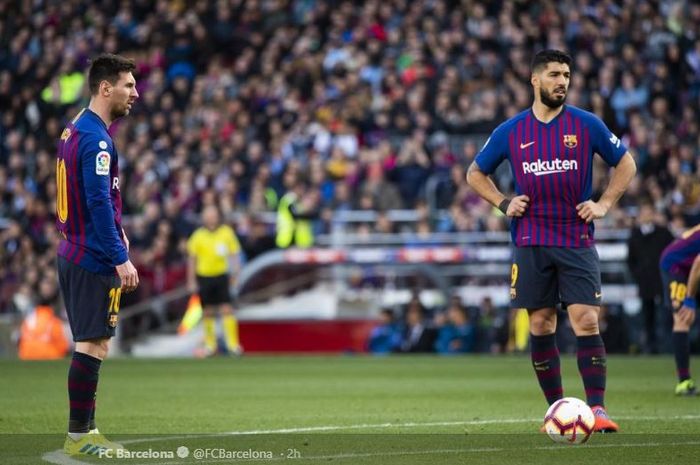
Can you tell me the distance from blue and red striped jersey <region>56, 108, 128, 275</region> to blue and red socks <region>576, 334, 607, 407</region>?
293cm

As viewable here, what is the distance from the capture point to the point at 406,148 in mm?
23641

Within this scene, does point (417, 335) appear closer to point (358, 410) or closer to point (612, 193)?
point (358, 410)

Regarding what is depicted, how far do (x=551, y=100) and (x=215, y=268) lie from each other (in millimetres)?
12621

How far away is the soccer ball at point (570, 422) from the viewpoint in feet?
25.5

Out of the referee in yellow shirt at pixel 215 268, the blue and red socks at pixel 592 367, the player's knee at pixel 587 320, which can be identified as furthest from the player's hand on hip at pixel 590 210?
the referee in yellow shirt at pixel 215 268

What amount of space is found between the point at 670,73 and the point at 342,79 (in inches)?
242

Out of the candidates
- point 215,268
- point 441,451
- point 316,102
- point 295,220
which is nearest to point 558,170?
point 441,451

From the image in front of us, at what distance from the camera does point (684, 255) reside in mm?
11680

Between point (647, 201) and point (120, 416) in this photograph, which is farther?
point (647, 201)

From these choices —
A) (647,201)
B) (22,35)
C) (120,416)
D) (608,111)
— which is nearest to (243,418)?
(120,416)

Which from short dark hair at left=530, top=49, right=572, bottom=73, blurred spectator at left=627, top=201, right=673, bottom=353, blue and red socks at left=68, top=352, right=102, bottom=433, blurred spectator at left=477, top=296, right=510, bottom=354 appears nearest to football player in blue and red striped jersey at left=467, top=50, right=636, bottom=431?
short dark hair at left=530, top=49, right=572, bottom=73

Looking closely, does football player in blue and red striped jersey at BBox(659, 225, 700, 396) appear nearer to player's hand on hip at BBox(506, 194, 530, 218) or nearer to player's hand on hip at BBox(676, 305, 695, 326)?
player's hand on hip at BBox(676, 305, 695, 326)

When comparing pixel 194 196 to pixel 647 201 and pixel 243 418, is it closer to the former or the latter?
pixel 647 201

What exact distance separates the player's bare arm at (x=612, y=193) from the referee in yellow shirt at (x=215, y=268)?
12337 millimetres
